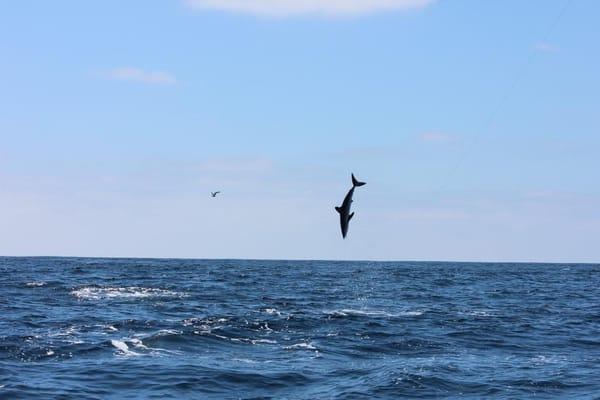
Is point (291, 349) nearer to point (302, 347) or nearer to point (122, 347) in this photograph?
point (302, 347)

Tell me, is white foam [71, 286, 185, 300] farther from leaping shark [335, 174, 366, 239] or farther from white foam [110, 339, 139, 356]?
leaping shark [335, 174, 366, 239]

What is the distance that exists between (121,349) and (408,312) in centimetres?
1896

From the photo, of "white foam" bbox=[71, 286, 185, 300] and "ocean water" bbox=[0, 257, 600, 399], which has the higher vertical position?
"white foam" bbox=[71, 286, 185, 300]

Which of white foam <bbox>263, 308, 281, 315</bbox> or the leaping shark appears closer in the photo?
the leaping shark

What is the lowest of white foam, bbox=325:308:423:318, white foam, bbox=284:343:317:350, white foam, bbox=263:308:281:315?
white foam, bbox=284:343:317:350

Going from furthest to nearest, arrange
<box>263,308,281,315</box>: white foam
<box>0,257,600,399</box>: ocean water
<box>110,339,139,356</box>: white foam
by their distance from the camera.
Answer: <box>263,308,281,315</box>: white foam < <box>110,339,139,356</box>: white foam < <box>0,257,600,399</box>: ocean water

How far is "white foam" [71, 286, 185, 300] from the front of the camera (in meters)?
48.6

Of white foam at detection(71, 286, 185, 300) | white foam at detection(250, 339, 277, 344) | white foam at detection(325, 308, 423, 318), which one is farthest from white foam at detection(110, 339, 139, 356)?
white foam at detection(71, 286, 185, 300)

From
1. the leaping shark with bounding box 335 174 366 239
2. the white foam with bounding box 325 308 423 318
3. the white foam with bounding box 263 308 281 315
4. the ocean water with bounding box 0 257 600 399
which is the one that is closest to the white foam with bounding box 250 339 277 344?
the ocean water with bounding box 0 257 600 399

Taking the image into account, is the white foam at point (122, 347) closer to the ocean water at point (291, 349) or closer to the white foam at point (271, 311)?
the ocean water at point (291, 349)

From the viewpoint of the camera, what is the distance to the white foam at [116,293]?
48.6m

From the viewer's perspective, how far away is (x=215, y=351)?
26625 millimetres

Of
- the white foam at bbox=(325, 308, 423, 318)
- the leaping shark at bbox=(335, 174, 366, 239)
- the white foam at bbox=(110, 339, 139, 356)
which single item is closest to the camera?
the leaping shark at bbox=(335, 174, 366, 239)

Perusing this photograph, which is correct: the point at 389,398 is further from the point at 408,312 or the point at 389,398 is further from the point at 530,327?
the point at 408,312
